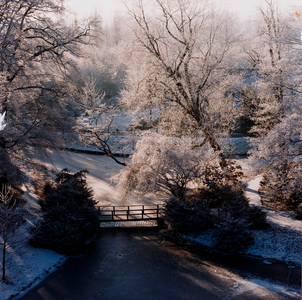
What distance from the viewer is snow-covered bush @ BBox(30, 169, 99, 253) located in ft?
34.7

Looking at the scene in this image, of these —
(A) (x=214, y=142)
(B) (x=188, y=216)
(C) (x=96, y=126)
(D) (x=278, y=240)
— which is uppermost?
(C) (x=96, y=126)

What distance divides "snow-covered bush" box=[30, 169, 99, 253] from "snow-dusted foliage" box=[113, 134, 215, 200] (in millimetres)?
2146

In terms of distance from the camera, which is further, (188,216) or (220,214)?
(188,216)

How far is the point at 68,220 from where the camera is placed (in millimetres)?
10930

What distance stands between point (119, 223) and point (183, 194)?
3604 mm

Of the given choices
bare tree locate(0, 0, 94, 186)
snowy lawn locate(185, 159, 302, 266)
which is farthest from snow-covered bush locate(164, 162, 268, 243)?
bare tree locate(0, 0, 94, 186)

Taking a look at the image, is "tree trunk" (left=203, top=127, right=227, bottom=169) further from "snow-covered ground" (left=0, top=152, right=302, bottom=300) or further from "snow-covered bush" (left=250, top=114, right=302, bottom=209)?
"snow-covered bush" (left=250, top=114, right=302, bottom=209)

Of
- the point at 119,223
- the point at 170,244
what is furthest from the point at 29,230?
the point at 170,244

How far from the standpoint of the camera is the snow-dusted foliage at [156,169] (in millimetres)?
13117

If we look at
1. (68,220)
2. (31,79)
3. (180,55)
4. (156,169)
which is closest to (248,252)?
(156,169)

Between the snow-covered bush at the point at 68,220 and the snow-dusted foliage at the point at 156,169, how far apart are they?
2146mm

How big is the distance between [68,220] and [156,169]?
4909 mm

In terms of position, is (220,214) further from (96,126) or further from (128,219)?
(96,126)

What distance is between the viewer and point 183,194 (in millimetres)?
13234
